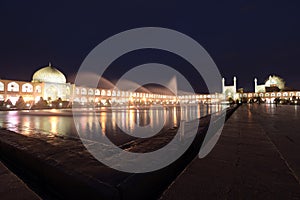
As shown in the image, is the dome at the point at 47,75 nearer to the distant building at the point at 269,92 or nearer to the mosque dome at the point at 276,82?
the distant building at the point at 269,92

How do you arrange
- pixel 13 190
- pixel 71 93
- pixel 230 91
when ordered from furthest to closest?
pixel 230 91
pixel 71 93
pixel 13 190

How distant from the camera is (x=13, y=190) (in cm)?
229

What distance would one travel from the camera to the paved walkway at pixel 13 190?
2.14 metres

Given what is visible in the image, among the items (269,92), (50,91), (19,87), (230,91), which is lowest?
(50,91)

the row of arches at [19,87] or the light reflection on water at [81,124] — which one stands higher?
the row of arches at [19,87]

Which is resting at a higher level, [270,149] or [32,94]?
[32,94]

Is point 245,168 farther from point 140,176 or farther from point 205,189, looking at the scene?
point 140,176

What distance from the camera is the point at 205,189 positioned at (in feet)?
7.28

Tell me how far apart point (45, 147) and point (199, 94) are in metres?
124

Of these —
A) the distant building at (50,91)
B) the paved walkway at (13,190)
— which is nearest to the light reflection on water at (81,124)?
the paved walkway at (13,190)

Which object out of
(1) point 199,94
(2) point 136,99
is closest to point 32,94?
(2) point 136,99

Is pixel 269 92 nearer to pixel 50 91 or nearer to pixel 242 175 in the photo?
pixel 50 91

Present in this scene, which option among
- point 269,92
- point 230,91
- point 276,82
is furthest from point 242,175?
point 276,82

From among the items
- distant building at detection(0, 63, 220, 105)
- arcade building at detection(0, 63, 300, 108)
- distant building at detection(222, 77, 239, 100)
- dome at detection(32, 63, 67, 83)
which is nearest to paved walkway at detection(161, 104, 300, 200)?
arcade building at detection(0, 63, 300, 108)
